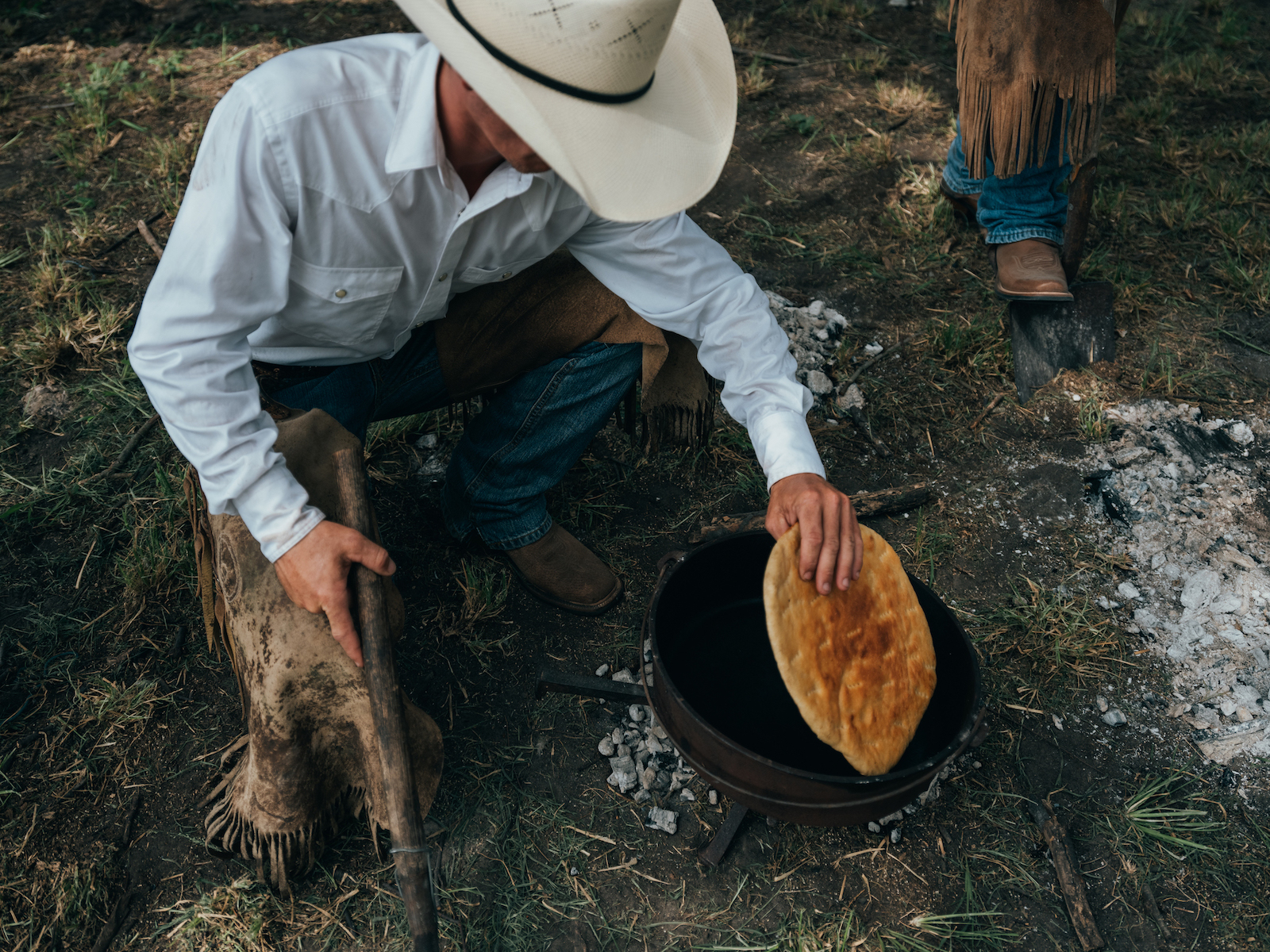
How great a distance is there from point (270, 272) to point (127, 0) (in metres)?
5.02

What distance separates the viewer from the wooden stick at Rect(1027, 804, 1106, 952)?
2.12 metres

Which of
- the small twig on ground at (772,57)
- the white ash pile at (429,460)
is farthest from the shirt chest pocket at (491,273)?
the small twig on ground at (772,57)

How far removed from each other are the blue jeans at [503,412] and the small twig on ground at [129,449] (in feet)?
3.69

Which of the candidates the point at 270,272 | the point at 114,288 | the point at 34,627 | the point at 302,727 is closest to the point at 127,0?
the point at 114,288

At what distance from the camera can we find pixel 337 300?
2.04m

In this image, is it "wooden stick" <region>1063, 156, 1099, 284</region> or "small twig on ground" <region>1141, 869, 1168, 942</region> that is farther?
"wooden stick" <region>1063, 156, 1099, 284</region>

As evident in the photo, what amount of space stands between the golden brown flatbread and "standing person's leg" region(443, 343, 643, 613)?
0.88 metres

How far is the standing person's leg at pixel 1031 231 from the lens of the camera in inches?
137

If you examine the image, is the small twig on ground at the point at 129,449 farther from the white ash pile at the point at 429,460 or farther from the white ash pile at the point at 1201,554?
the white ash pile at the point at 1201,554

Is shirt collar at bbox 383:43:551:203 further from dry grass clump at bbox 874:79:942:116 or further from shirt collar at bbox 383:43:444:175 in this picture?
dry grass clump at bbox 874:79:942:116

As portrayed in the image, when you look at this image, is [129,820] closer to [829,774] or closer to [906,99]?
[829,774]

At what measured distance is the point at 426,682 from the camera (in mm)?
2600

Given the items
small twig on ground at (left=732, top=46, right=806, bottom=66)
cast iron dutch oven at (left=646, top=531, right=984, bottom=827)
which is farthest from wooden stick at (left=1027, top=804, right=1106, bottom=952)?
small twig on ground at (left=732, top=46, right=806, bottom=66)

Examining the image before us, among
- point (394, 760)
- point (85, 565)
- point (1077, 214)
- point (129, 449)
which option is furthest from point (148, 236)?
point (1077, 214)
